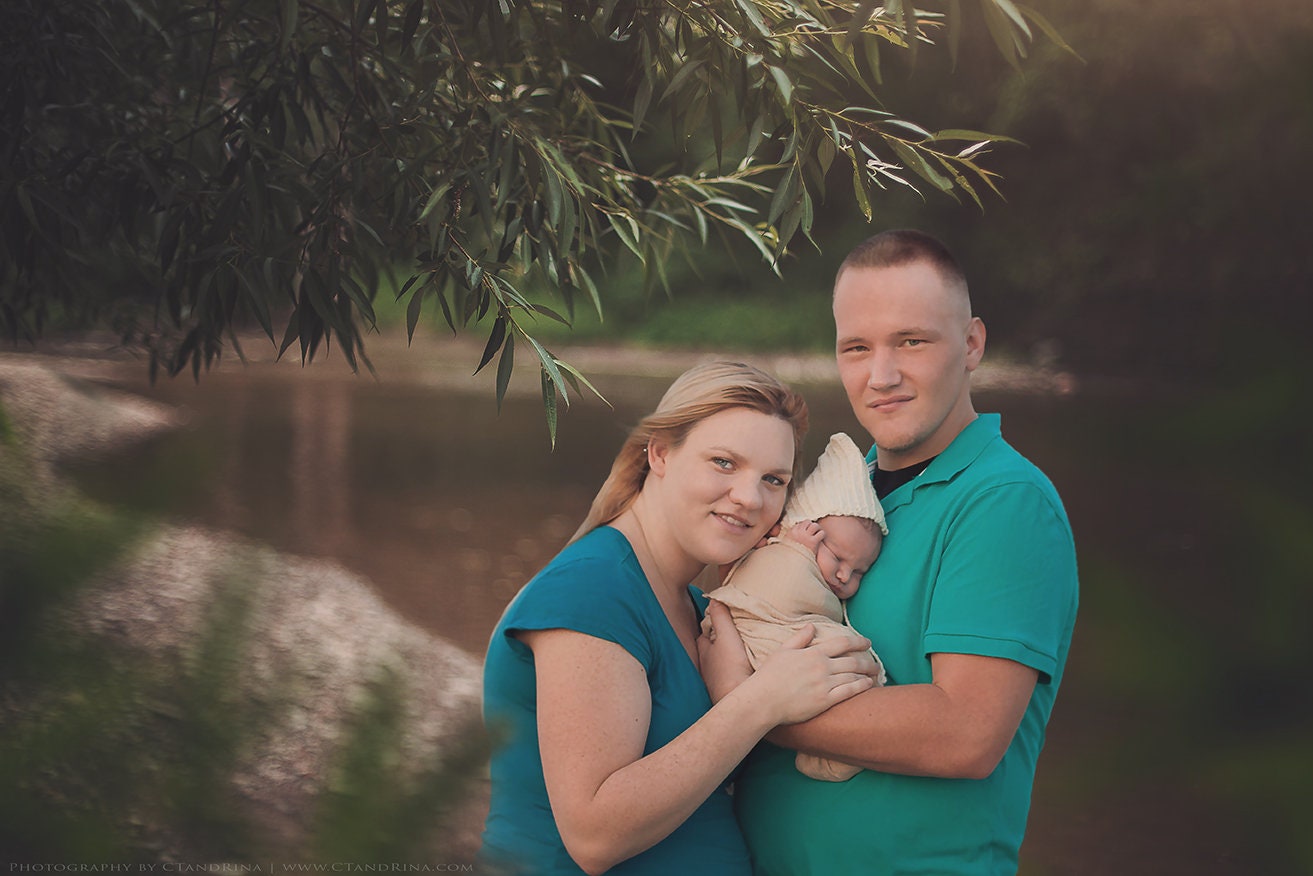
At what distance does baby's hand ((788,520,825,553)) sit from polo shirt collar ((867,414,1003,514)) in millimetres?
160

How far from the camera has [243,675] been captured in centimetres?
40

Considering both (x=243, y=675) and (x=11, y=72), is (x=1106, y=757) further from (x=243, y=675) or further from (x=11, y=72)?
(x=11, y=72)

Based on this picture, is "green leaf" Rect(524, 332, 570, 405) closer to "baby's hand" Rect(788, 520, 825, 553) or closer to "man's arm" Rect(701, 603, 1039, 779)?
"baby's hand" Rect(788, 520, 825, 553)

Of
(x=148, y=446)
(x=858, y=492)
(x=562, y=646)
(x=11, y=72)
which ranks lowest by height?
(x=562, y=646)

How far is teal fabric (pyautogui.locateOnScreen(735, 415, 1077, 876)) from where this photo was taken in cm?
149

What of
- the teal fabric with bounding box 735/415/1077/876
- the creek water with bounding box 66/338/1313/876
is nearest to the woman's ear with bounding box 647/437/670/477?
the teal fabric with bounding box 735/415/1077/876

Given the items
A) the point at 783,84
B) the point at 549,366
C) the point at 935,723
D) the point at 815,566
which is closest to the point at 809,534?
the point at 815,566

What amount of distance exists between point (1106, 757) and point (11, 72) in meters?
2.71

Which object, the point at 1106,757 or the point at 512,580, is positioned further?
the point at 512,580

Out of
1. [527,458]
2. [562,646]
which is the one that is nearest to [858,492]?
[562,646]

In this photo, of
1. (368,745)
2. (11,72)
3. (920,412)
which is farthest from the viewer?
(11,72)

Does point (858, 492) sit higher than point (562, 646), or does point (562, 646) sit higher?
point (858, 492)

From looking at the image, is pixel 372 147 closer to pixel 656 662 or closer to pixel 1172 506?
pixel 656 662

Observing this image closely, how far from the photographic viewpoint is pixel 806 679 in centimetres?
145
